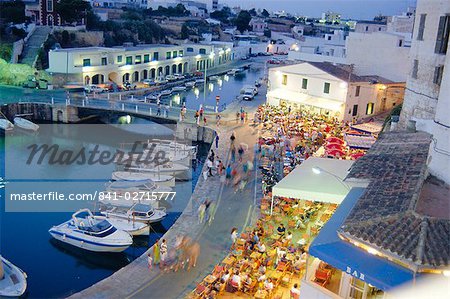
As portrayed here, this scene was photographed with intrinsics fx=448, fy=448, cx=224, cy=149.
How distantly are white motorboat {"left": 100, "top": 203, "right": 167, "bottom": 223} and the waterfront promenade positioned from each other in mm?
2131

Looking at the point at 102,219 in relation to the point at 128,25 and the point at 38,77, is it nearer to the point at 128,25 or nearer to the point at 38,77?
the point at 38,77

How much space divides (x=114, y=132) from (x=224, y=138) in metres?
12.1

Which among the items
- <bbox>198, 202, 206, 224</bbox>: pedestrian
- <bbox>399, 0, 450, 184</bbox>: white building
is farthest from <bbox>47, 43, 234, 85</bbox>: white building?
<bbox>399, 0, 450, 184</bbox>: white building

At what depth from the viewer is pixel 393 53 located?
3731cm

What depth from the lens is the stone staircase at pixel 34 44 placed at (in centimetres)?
4794

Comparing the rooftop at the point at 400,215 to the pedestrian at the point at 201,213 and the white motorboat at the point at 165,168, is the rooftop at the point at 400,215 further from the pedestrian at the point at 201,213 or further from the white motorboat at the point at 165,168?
the white motorboat at the point at 165,168

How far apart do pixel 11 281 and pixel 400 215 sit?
1233cm

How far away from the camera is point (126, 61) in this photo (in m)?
51.7

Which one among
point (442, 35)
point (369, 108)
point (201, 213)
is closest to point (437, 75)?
point (442, 35)

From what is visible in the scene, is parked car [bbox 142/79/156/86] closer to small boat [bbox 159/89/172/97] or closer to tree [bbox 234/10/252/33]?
small boat [bbox 159/89/172/97]

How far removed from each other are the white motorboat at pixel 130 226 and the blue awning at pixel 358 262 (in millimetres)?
11431

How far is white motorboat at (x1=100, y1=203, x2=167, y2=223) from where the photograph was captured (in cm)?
1973

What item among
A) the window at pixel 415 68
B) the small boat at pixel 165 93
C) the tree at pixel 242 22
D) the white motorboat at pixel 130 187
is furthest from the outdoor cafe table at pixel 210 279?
the tree at pixel 242 22

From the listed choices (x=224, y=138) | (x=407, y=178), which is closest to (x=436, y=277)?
(x=407, y=178)
